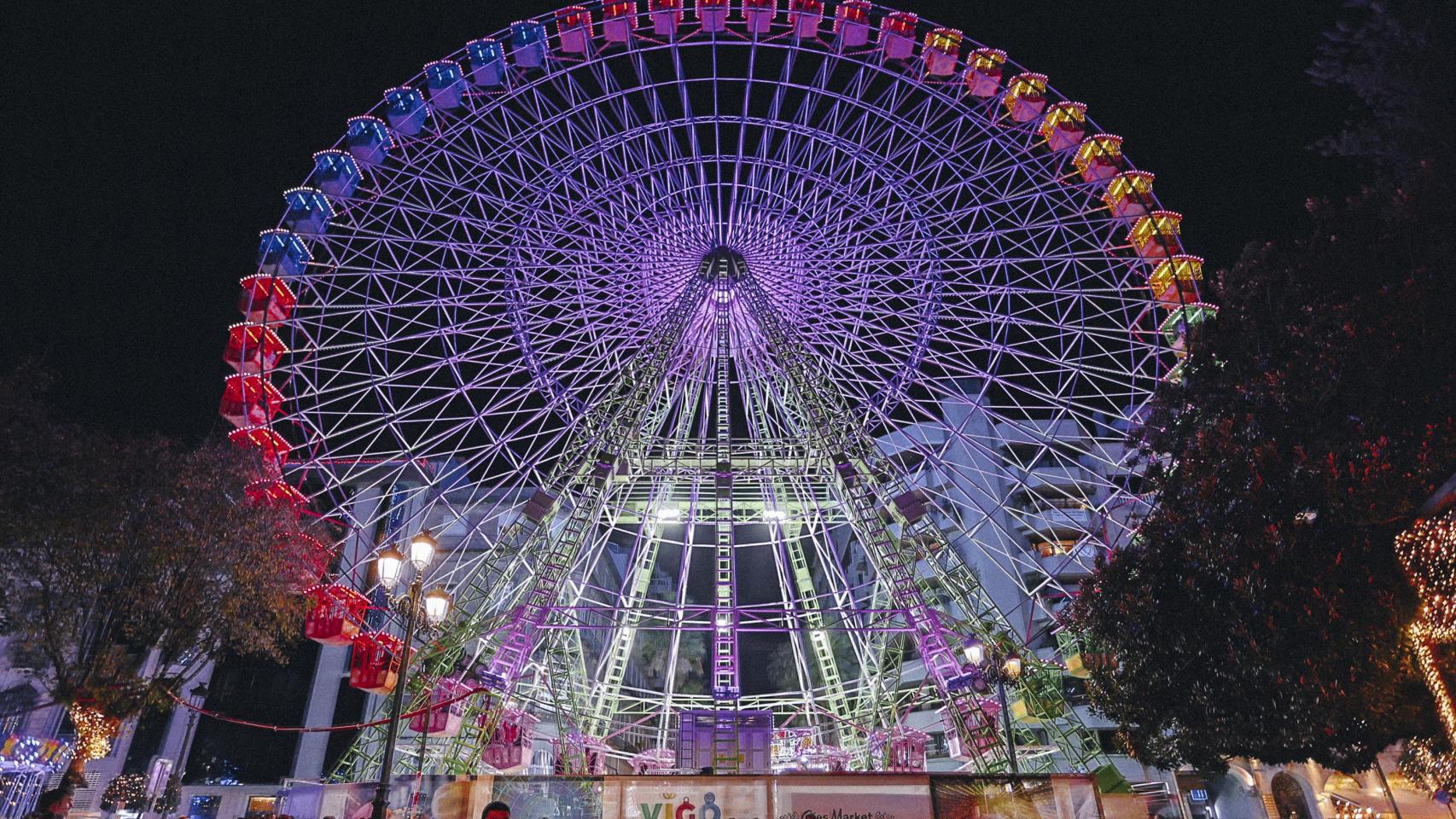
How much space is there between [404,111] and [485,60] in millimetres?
2411

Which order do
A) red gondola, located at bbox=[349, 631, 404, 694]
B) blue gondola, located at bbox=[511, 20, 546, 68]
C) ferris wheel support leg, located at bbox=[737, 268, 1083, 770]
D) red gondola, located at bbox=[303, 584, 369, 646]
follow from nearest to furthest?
red gondola, located at bbox=[303, 584, 369, 646] → red gondola, located at bbox=[349, 631, 404, 694] → ferris wheel support leg, located at bbox=[737, 268, 1083, 770] → blue gondola, located at bbox=[511, 20, 546, 68]

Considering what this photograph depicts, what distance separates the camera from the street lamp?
15.6 meters

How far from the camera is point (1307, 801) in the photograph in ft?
90.4

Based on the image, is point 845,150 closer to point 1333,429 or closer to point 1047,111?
point 1047,111

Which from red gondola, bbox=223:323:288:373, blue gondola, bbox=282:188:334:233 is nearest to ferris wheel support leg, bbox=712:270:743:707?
blue gondola, bbox=282:188:334:233

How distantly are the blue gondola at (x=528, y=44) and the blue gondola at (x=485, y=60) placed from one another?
18.4 inches

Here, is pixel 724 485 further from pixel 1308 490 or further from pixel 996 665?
pixel 1308 490

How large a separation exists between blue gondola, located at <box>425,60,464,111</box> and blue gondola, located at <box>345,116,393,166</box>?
1.57 m

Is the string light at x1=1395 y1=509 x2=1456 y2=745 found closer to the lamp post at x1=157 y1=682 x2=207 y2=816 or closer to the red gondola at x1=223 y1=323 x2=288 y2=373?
the lamp post at x1=157 y1=682 x2=207 y2=816

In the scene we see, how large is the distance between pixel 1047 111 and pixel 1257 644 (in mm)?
14621

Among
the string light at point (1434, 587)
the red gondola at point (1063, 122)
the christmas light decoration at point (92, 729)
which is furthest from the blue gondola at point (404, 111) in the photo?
the string light at point (1434, 587)

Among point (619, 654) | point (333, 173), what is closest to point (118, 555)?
point (333, 173)

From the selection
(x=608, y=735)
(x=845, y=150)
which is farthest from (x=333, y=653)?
(x=845, y=150)

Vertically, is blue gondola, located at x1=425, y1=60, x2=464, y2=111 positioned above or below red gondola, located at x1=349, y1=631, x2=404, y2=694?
above
